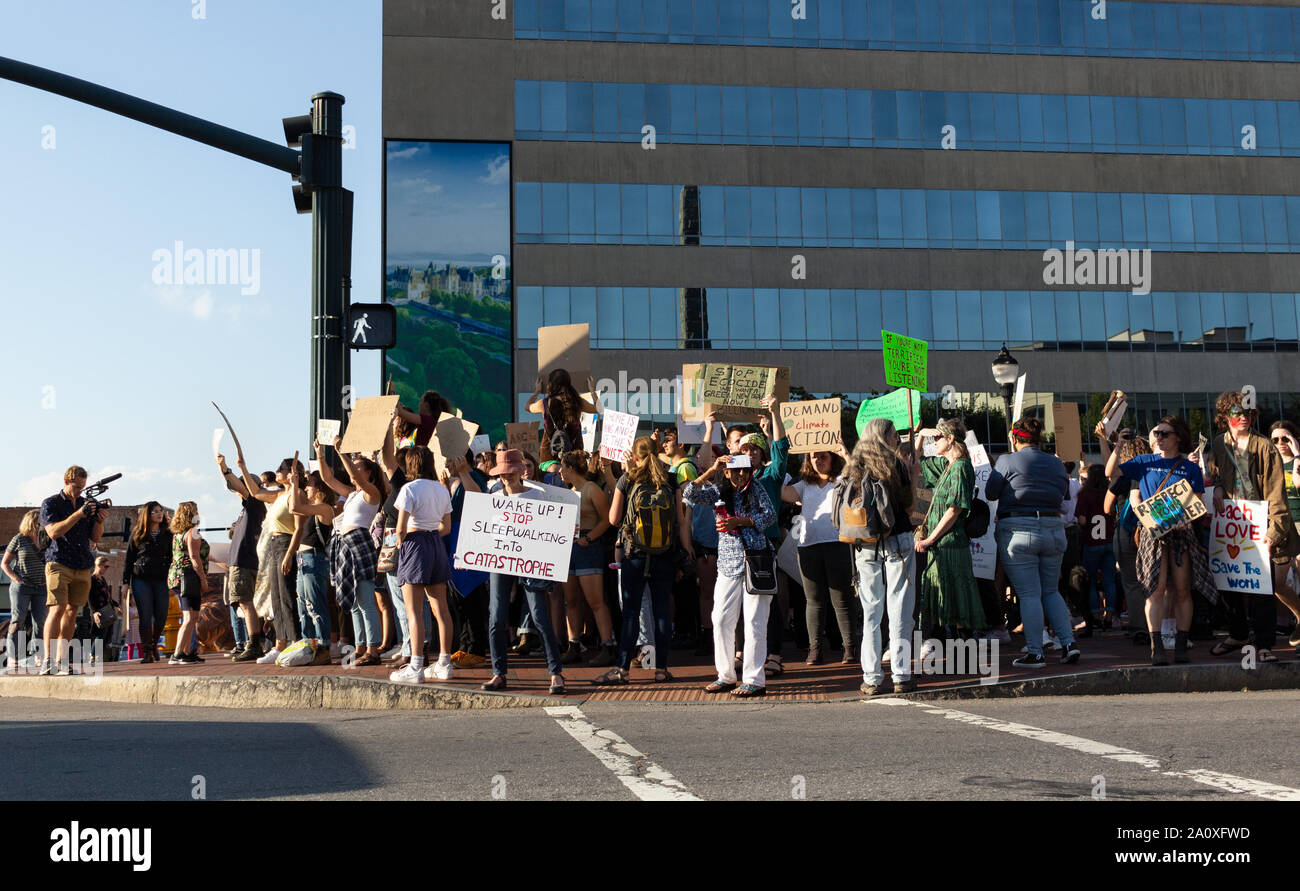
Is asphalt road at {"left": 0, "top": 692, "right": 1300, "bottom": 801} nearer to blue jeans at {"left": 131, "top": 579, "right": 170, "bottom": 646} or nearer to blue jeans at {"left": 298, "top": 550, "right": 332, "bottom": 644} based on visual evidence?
blue jeans at {"left": 298, "top": 550, "right": 332, "bottom": 644}

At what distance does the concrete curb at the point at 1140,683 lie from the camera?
9820 mm

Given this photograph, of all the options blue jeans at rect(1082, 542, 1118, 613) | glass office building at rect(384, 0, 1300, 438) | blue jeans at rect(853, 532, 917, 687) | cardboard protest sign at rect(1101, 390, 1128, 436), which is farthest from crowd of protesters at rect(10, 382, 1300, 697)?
glass office building at rect(384, 0, 1300, 438)

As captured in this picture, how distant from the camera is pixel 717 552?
11.2 m

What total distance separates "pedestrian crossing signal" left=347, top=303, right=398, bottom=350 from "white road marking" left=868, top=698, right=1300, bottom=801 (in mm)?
5392

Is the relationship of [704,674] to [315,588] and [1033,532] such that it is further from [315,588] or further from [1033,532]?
[315,588]

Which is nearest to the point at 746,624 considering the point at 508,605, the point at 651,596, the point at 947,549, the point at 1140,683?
the point at 651,596

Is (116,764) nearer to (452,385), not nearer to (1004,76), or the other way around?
(452,385)

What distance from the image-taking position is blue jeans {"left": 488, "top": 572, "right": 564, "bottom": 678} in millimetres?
9992

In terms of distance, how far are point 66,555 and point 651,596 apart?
21.3ft

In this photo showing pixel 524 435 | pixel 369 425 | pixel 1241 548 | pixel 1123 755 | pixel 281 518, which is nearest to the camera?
pixel 1123 755

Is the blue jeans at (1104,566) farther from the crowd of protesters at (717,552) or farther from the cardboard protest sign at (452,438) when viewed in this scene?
the cardboard protest sign at (452,438)

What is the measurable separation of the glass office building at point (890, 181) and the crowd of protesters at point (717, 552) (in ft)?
104

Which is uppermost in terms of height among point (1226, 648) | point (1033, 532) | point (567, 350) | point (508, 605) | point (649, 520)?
point (567, 350)

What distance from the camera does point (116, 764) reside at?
23.3ft
